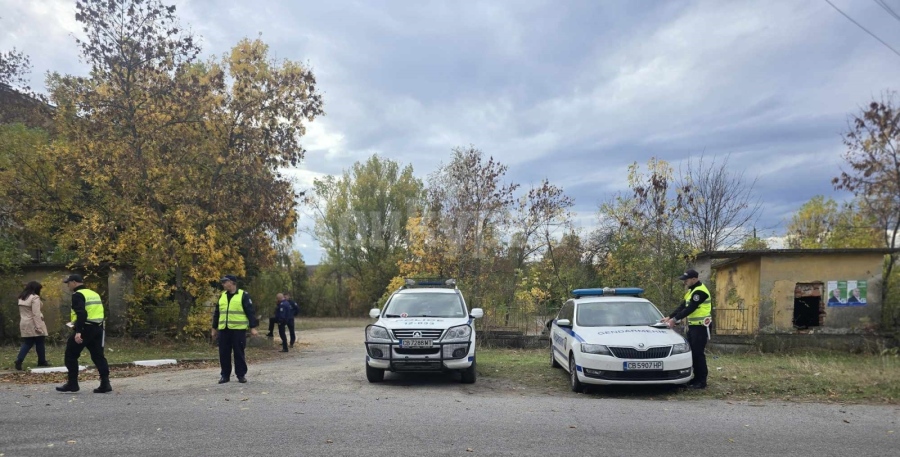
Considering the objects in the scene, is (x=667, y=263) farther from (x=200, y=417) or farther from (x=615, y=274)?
(x=200, y=417)

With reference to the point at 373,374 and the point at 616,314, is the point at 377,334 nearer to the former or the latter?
the point at 373,374

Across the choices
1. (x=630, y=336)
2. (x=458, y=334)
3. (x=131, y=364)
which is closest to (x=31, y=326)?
(x=131, y=364)

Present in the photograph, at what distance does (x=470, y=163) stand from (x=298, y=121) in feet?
19.8

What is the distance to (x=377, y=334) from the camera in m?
9.70

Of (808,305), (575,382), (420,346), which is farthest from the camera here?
(808,305)

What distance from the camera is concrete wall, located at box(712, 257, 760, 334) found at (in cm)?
1612

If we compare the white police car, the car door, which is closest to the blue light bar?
the car door

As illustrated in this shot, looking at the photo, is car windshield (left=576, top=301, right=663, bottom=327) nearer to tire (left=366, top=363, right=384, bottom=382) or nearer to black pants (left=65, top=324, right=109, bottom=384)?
tire (left=366, top=363, right=384, bottom=382)

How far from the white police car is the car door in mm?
35

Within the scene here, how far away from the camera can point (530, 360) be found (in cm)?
1356

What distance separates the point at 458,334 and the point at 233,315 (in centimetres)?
376

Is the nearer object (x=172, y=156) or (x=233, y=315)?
(x=233, y=315)

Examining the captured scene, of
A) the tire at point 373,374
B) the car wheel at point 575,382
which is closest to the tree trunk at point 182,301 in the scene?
the tire at point 373,374

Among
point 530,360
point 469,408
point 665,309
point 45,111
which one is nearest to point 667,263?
point 665,309
